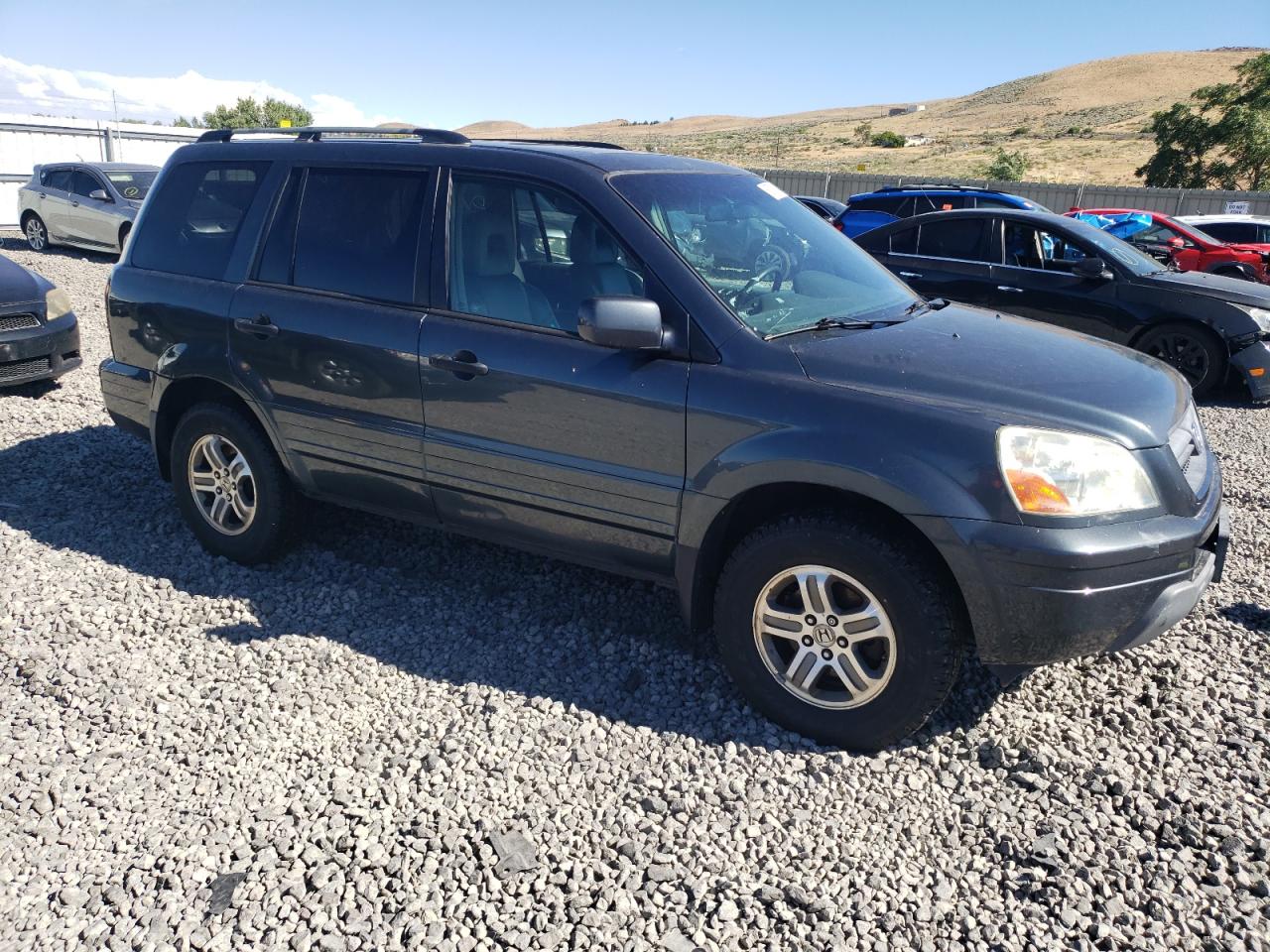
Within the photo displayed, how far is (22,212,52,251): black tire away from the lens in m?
17.8

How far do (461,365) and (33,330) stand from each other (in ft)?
18.9

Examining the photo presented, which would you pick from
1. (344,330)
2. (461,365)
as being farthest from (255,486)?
(461,365)

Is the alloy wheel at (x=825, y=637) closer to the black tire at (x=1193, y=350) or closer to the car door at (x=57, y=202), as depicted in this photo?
the black tire at (x=1193, y=350)

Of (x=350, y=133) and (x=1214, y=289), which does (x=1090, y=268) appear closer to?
(x=1214, y=289)

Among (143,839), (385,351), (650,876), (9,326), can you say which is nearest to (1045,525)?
(650,876)

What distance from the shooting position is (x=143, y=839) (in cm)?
280

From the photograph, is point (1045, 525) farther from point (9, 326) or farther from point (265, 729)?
point (9, 326)

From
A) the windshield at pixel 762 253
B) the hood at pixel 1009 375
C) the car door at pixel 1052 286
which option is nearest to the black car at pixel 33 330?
the windshield at pixel 762 253

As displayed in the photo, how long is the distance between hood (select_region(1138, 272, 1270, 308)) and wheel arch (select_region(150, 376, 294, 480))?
24.9 feet

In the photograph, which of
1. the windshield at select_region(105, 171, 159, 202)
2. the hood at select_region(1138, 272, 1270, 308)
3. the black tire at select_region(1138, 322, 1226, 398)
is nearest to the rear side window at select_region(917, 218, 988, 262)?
the hood at select_region(1138, 272, 1270, 308)

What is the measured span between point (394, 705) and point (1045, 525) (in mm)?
2288

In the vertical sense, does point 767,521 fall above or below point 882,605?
above

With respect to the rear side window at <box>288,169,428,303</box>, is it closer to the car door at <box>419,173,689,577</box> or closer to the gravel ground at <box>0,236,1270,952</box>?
the car door at <box>419,173,689,577</box>

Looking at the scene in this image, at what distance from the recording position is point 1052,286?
872 cm
